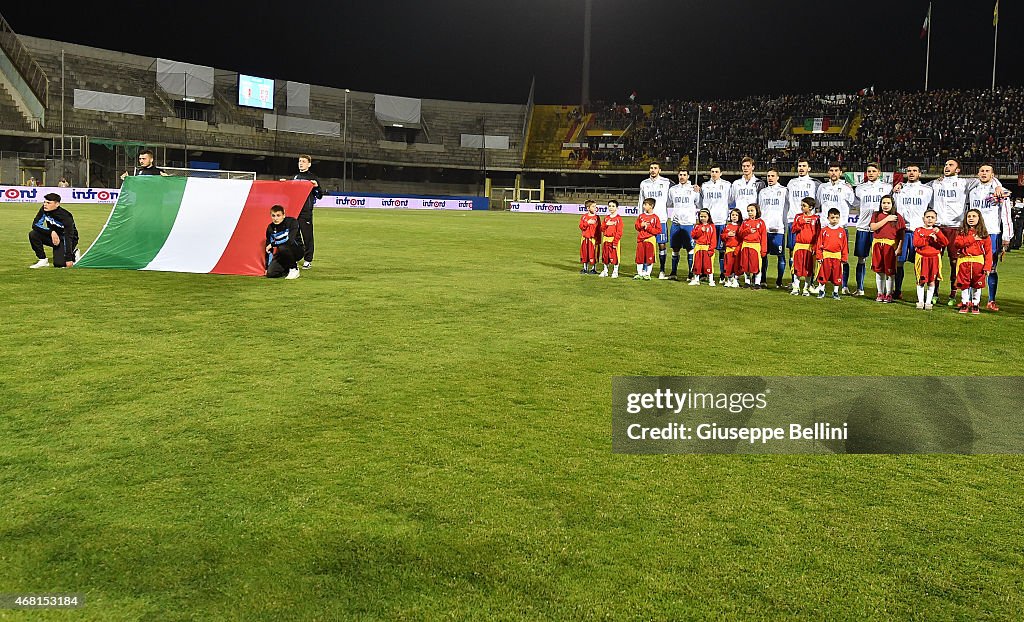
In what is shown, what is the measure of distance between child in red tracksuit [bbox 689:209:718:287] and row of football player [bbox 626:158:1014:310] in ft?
1.23

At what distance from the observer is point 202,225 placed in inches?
506

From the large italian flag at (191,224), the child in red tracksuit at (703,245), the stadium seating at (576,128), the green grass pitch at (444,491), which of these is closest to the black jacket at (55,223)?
the large italian flag at (191,224)

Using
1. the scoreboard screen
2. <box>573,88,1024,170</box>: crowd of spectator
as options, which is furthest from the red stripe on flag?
<box>573,88,1024,170</box>: crowd of spectator

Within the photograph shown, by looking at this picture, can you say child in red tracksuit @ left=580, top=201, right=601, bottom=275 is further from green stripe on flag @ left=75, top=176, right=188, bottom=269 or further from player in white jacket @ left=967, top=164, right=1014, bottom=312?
green stripe on flag @ left=75, top=176, right=188, bottom=269

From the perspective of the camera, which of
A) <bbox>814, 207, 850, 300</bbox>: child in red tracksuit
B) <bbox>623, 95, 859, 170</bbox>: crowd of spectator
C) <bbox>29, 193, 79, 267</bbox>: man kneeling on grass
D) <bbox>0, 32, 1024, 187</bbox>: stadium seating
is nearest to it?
<bbox>814, 207, 850, 300</bbox>: child in red tracksuit

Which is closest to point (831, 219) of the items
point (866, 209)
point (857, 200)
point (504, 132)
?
point (866, 209)

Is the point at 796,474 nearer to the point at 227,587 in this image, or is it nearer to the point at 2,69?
the point at 227,587

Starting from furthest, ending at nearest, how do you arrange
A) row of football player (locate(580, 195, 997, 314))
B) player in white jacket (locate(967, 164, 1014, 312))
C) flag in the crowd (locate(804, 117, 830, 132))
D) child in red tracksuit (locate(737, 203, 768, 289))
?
flag in the crowd (locate(804, 117, 830, 132)) < child in red tracksuit (locate(737, 203, 768, 289)) < player in white jacket (locate(967, 164, 1014, 312)) < row of football player (locate(580, 195, 997, 314))

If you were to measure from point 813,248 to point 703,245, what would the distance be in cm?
175

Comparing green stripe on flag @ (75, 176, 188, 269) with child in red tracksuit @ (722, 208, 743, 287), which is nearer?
child in red tracksuit @ (722, 208, 743, 287)

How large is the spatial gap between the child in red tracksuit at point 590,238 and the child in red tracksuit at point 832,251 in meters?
3.85

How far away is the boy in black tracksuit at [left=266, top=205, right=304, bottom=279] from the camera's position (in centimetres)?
1161

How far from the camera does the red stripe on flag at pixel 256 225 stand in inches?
472

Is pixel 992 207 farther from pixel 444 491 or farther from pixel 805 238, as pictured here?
pixel 444 491
